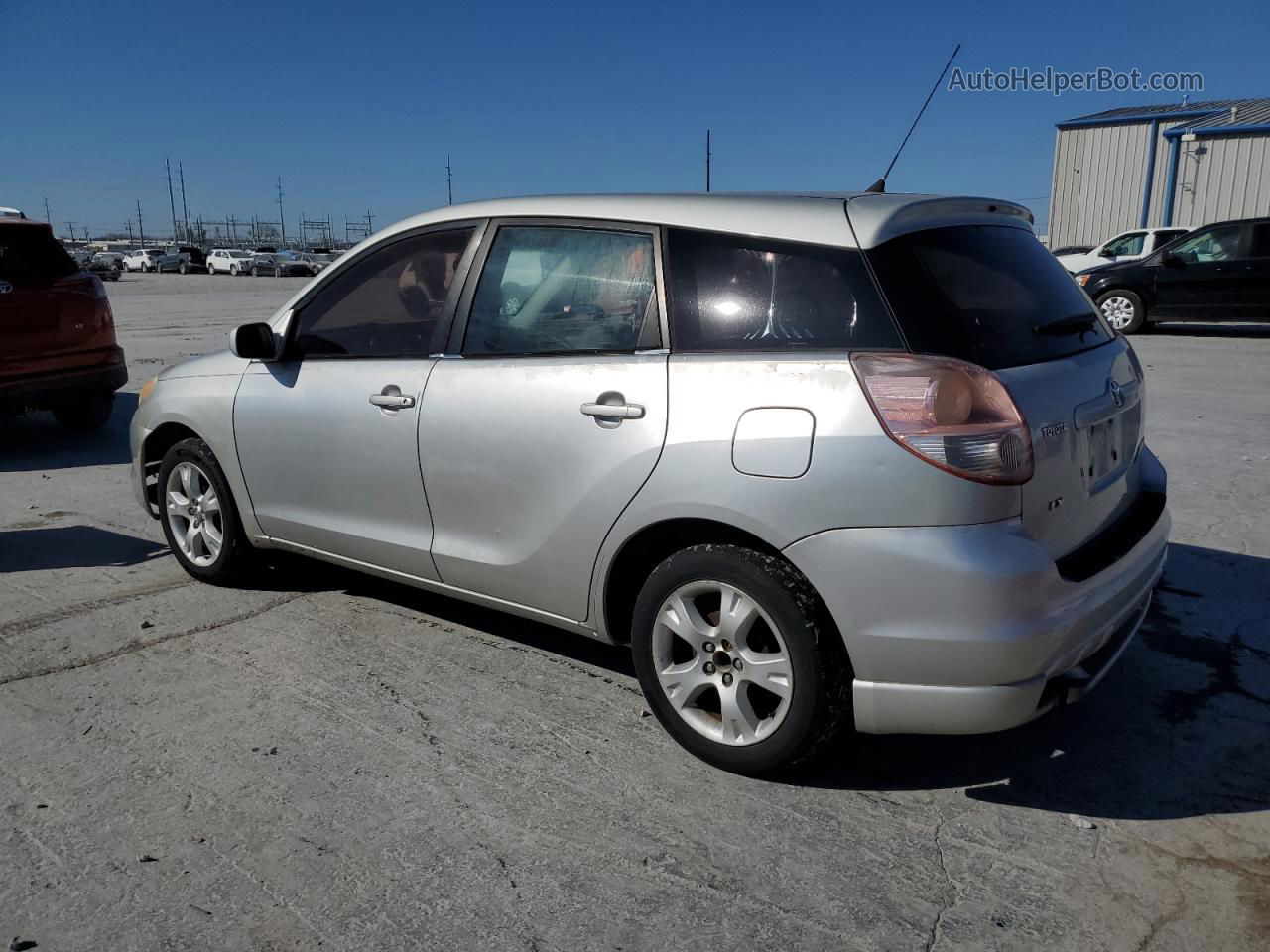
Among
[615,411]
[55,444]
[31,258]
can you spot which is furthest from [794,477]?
[55,444]

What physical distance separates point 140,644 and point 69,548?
169cm

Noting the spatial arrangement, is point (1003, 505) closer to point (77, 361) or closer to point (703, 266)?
point (703, 266)

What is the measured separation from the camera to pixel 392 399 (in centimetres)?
386

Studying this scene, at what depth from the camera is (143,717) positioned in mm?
3512

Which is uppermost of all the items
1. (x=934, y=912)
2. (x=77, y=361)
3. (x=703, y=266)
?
(x=703, y=266)

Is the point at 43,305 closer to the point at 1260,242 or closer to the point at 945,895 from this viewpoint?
the point at 945,895

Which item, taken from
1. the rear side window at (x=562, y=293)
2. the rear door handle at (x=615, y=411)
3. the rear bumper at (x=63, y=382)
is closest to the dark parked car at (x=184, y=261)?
the rear bumper at (x=63, y=382)

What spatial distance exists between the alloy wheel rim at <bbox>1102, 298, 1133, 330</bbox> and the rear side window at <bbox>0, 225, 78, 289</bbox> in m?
14.4

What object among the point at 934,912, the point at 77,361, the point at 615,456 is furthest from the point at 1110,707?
the point at 77,361

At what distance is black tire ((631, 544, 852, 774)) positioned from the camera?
2.84 m

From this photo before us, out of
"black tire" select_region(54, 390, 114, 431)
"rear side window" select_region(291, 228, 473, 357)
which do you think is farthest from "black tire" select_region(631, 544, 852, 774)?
"black tire" select_region(54, 390, 114, 431)

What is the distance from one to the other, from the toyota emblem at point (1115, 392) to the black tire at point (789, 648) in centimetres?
119

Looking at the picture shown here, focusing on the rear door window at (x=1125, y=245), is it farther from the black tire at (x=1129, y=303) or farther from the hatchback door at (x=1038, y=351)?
the hatchback door at (x=1038, y=351)

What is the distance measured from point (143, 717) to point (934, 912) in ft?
8.57
